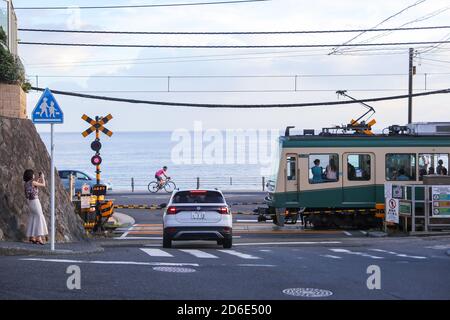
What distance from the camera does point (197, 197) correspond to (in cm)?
1786

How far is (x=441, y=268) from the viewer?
13.9m

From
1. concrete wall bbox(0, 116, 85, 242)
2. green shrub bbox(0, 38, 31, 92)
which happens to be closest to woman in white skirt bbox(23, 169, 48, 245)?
concrete wall bbox(0, 116, 85, 242)

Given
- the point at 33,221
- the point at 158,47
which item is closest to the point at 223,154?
the point at 158,47

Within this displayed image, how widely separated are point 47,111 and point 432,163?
16362mm

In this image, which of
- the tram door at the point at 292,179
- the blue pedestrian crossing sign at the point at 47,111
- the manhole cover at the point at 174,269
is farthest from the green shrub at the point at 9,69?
the tram door at the point at 292,179

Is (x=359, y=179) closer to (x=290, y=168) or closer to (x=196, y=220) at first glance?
(x=290, y=168)

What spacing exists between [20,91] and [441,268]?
1161 cm

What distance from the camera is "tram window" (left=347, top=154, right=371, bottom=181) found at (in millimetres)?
26328

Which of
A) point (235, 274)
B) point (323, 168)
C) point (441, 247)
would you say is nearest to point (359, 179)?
point (323, 168)

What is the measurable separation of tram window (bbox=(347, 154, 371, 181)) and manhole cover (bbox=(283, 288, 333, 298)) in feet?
52.6

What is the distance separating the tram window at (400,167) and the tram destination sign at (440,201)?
3.23m

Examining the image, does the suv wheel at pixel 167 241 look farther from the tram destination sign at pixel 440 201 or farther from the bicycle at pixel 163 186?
the bicycle at pixel 163 186

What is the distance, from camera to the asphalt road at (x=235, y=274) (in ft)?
33.0
